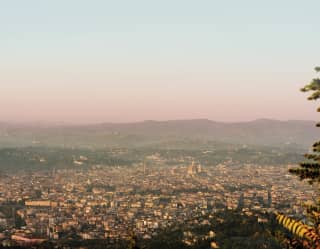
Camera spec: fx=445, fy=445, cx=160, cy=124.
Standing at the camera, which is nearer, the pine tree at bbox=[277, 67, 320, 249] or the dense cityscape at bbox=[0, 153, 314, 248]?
the pine tree at bbox=[277, 67, 320, 249]

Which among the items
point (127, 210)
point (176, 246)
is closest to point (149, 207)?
point (127, 210)

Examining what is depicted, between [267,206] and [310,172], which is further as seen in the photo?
[267,206]

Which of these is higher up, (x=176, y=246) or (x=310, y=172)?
(x=310, y=172)

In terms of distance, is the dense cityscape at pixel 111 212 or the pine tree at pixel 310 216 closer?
the pine tree at pixel 310 216

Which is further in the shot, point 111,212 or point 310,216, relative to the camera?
point 111,212

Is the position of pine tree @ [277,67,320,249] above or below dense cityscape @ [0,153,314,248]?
above

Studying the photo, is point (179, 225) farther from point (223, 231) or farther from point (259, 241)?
point (259, 241)

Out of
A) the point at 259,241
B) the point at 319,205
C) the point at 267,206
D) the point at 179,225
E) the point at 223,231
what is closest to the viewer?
the point at 319,205

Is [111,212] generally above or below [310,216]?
below

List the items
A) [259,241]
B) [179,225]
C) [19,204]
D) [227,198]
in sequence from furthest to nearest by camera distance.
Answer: [227,198] < [19,204] < [179,225] < [259,241]

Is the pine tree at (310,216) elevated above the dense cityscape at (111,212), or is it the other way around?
the pine tree at (310,216)

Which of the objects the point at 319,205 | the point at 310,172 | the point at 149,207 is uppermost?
the point at 310,172
